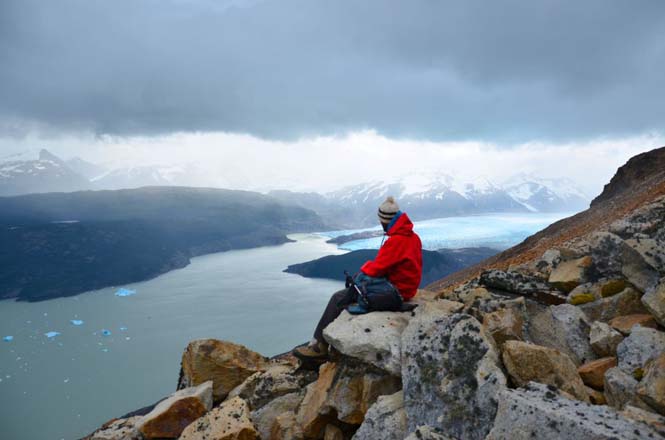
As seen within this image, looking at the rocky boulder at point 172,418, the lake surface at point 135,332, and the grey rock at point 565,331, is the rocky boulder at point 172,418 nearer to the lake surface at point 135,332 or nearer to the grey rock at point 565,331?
the grey rock at point 565,331

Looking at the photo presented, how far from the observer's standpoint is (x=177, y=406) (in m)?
5.63

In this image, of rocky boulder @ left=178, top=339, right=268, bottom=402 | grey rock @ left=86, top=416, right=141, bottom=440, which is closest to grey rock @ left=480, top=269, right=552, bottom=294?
rocky boulder @ left=178, top=339, right=268, bottom=402

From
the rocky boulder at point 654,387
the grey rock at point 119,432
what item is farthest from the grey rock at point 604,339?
the grey rock at point 119,432

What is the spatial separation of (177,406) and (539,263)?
6.49m

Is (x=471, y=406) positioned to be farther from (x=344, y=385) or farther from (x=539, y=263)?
(x=539, y=263)

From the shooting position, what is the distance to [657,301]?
3414mm

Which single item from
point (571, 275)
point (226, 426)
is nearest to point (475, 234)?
point (571, 275)

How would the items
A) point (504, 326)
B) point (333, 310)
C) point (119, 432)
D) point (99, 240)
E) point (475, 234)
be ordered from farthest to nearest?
point (99, 240) < point (475, 234) < point (119, 432) < point (333, 310) < point (504, 326)

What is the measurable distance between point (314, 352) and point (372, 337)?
1.49 m

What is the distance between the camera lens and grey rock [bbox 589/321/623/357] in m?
3.46

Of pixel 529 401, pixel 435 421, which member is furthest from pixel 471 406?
pixel 529 401

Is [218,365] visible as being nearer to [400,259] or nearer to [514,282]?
[400,259]

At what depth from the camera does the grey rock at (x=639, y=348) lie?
3037 millimetres

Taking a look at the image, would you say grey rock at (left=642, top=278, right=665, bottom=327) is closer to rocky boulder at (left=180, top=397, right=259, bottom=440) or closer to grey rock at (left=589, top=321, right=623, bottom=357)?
grey rock at (left=589, top=321, right=623, bottom=357)
